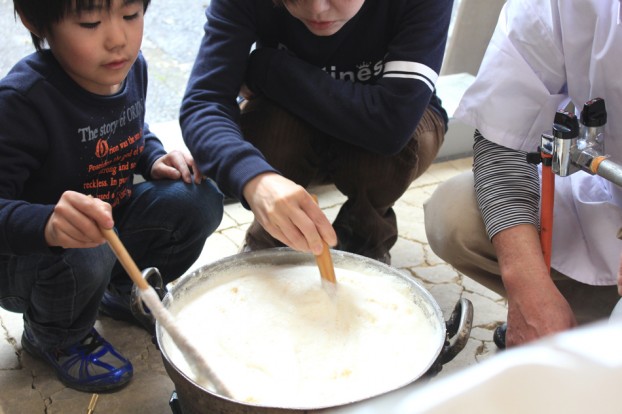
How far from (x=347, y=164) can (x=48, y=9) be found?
0.84 meters

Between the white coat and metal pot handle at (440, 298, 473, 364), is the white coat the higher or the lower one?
the higher one

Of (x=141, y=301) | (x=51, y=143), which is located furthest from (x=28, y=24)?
(x=141, y=301)

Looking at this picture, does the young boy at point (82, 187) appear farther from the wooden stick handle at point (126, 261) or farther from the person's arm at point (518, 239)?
the person's arm at point (518, 239)

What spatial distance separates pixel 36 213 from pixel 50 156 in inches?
7.1

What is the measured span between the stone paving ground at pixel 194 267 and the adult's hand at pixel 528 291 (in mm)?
430

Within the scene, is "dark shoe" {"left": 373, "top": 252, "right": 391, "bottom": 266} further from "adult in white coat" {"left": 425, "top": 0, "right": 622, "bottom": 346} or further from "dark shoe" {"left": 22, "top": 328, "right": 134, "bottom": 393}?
"dark shoe" {"left": 22, "top": 328, "right": 134, "bottom": 393}

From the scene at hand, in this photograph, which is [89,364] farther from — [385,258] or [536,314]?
[536,314]

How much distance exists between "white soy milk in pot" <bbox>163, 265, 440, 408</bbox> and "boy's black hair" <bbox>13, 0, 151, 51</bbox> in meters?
0.60

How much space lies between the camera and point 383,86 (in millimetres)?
1839

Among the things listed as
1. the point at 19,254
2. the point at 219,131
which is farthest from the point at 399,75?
the point at 19,254

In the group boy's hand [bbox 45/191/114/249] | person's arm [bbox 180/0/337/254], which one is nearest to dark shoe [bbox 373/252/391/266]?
person's arm [bbox 180/0/337/254]

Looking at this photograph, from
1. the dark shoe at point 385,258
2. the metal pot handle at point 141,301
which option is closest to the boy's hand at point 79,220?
the metal pot handle at point 141,301

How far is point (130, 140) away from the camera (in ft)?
5.95

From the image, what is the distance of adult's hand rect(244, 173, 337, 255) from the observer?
1426 millimetres
